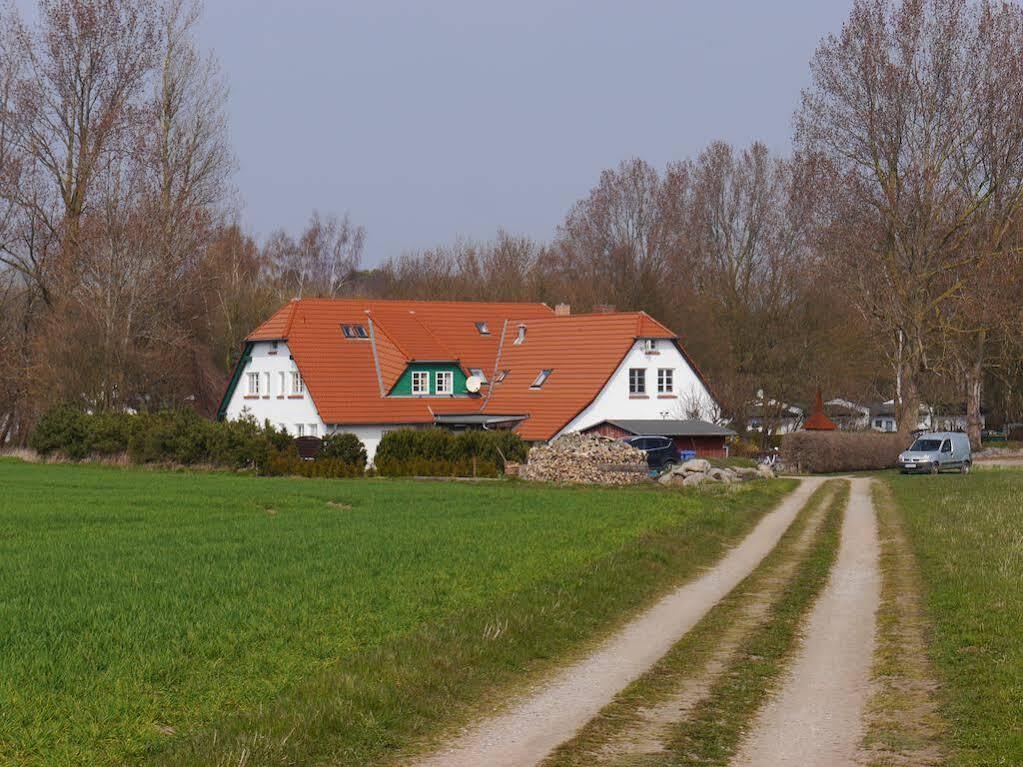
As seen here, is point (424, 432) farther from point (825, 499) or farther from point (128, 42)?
point (128, 42)

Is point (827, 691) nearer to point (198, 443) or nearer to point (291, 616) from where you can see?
point (291, 616)

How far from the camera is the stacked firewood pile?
162 feet

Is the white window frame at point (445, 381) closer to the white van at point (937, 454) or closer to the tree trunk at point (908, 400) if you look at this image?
the tree trunk at point (908, 400)

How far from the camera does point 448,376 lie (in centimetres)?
7012

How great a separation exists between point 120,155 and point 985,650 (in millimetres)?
64332

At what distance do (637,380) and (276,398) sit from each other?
19.3 meters

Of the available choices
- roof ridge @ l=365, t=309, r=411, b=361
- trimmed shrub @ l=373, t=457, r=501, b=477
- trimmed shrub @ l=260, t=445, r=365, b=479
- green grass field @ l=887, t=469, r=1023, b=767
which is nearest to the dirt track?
green grass field @ l=887, t=469, r=1023, b=767

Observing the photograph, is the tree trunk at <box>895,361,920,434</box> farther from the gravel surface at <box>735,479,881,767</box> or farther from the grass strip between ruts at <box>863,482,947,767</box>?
the gravel surface at <box>735,479,881,767</box>

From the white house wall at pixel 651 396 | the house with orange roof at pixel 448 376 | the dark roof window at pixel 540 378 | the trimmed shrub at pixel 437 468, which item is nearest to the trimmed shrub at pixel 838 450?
the white house wall at pixel 651 396

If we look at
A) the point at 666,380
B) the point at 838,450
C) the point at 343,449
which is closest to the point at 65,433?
the point at 343,449

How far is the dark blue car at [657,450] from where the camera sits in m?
55.7

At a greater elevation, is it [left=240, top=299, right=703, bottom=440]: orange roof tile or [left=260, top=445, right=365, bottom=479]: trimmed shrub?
[left=240, top=299, right=703, bottom=440]: orange roof tile

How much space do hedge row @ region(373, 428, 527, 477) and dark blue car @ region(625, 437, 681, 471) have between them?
505 cm

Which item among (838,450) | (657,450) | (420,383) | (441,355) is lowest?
(657,450)
